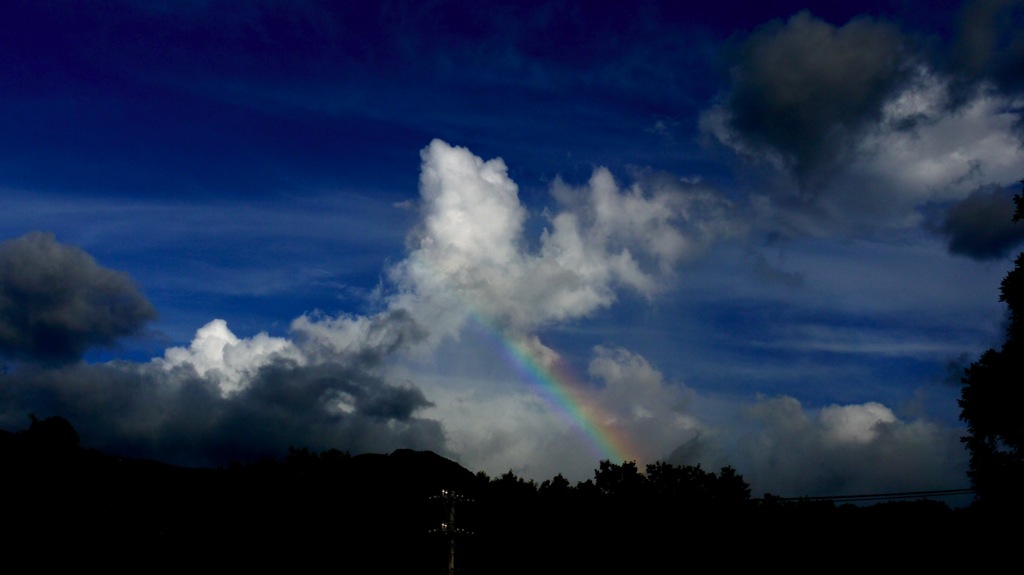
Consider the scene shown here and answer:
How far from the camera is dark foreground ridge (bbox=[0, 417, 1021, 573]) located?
215 ft

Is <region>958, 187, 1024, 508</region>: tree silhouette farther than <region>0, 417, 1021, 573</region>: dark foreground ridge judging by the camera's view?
No

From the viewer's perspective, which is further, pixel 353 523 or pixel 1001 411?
pixel 353 523

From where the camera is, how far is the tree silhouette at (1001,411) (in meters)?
32.9

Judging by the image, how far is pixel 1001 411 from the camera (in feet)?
110

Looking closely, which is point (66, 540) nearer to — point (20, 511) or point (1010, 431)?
point (20, 511)

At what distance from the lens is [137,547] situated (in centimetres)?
7519

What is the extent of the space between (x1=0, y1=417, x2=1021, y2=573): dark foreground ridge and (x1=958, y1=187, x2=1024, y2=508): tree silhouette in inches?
968

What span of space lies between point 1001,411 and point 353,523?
2553 inches

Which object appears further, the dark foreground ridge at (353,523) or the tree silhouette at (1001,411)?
the dark foreground ridge at (353,523)

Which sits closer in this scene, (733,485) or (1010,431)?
(1010,431)

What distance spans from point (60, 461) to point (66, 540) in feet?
39.4

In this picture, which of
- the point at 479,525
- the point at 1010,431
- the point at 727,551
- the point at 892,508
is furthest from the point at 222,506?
the point at 1010,431

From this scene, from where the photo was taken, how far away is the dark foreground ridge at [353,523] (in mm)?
65500

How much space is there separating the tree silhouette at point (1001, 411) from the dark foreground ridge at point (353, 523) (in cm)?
2458
